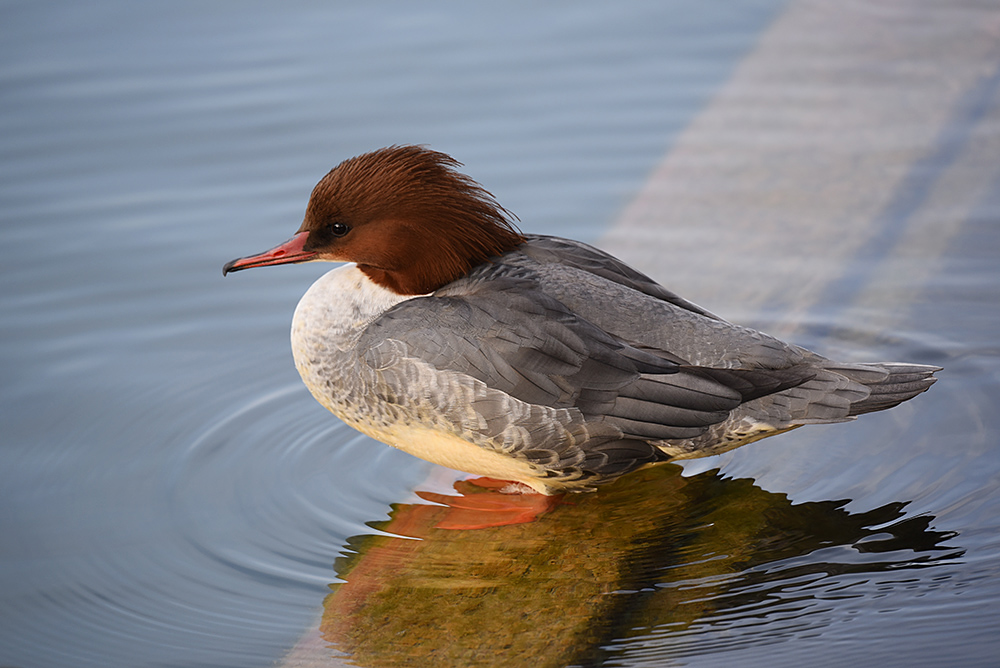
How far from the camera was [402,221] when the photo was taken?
14.6 feet

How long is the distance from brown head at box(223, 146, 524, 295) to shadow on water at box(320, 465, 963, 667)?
1.07m

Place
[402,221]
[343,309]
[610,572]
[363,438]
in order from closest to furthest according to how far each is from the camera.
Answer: [610,572]
[402,221]
[343,309]
[363,438]

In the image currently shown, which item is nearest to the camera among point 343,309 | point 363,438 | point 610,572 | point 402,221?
point 610,572

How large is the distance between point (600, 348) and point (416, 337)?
2.26ft

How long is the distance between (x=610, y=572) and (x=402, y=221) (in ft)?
Answer: 5.03

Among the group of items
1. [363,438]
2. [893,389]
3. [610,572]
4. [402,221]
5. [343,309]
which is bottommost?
[610,572]

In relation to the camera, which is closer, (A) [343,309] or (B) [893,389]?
(B) [893,389]

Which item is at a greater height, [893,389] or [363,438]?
[893,389]

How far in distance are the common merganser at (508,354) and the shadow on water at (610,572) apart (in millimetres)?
285

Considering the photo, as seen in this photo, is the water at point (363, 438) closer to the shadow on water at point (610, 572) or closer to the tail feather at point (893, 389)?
the shadow on water at point (610, 572)

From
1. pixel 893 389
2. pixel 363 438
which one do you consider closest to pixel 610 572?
pixel 893 389

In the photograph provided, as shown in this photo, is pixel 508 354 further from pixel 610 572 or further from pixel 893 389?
pixel 893 389

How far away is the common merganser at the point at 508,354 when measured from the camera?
4.32m

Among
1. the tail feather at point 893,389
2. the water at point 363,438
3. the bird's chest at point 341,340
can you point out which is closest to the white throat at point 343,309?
the bird's chest at point 341,340
